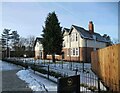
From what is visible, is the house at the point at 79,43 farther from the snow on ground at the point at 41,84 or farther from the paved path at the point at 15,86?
the paved path at the point at 15,86

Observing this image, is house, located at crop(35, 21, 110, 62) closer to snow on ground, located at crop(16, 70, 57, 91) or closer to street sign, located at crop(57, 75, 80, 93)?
snow on ground, located at crop(16, 70, 57, 91)

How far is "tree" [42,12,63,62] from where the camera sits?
32300mm

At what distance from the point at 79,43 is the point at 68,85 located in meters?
31.0

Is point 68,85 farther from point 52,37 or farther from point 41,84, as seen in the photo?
point 52,37

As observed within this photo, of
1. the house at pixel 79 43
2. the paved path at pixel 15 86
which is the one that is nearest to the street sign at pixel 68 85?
the paved path at pixel 15 86

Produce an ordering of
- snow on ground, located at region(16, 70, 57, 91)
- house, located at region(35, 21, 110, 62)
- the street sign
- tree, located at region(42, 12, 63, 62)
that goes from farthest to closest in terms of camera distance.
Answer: house, located at region(35, 21, 110, 62)
tree, located at region(42, 12, 63, 62)
snow on ground, located at region(16, 70, 57, 91)
the street sign

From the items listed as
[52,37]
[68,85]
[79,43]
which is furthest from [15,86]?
[79,43]

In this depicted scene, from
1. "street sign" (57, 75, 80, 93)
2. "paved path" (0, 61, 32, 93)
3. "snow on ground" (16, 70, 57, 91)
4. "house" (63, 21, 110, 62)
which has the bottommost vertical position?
"paved path" (0, 61, 32, 93)

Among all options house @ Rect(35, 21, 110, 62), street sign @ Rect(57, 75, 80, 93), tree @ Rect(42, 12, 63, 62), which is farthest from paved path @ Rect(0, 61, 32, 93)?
house @ Rect(35, 21, 110, 62)

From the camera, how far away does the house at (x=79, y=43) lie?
34.9 metres

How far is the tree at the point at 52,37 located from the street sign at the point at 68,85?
27.2m

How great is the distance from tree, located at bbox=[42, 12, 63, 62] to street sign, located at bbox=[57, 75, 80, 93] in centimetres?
2720

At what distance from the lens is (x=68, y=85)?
181 inches

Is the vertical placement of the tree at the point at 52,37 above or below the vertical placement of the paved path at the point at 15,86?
above
